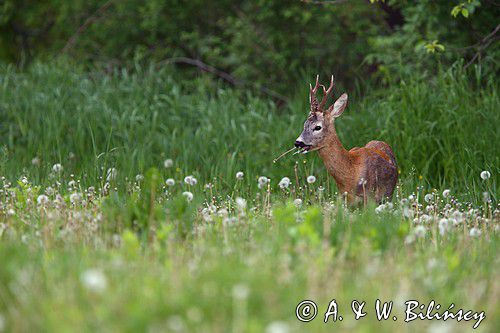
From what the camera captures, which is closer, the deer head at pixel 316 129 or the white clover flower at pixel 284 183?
the white clover flower at pixel 284 183

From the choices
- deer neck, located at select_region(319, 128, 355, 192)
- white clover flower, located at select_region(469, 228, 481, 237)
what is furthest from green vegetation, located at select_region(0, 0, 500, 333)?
deer neck, located at select_region(319, 128, 355, 192)

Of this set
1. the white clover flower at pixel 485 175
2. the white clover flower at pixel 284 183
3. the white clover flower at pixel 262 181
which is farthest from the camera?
the white clover flower at pixel 485 175

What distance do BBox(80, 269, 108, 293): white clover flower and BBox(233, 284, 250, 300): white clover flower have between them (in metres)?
0.53

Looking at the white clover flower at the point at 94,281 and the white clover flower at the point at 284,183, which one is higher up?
the white clover flower at the point at 94,281

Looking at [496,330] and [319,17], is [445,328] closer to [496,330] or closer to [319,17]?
[496,330]

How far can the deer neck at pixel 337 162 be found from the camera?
684 centimetres

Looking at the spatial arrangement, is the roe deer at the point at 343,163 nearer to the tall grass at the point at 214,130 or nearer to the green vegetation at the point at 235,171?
the green vegetation at the point at 235,171

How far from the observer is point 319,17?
1332cm

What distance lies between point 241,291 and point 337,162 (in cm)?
361

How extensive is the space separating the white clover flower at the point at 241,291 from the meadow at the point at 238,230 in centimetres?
3

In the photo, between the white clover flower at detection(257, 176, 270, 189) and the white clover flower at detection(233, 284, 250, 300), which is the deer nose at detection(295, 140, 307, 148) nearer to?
the white clover flower at detection(257, 176, 270, 189)

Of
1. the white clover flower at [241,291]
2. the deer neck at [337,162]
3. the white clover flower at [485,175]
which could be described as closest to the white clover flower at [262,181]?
the deer neck at [337,162]

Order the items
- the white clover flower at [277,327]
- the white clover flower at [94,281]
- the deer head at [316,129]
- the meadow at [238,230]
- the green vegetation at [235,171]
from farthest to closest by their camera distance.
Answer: the deer head at [316,129] → the green vegetation at [235,171] → the meadow at [238,230] → the white clover flower at [94,281] → the white clover flower at [277,327]

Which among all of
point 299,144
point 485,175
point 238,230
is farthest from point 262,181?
point 485,175
